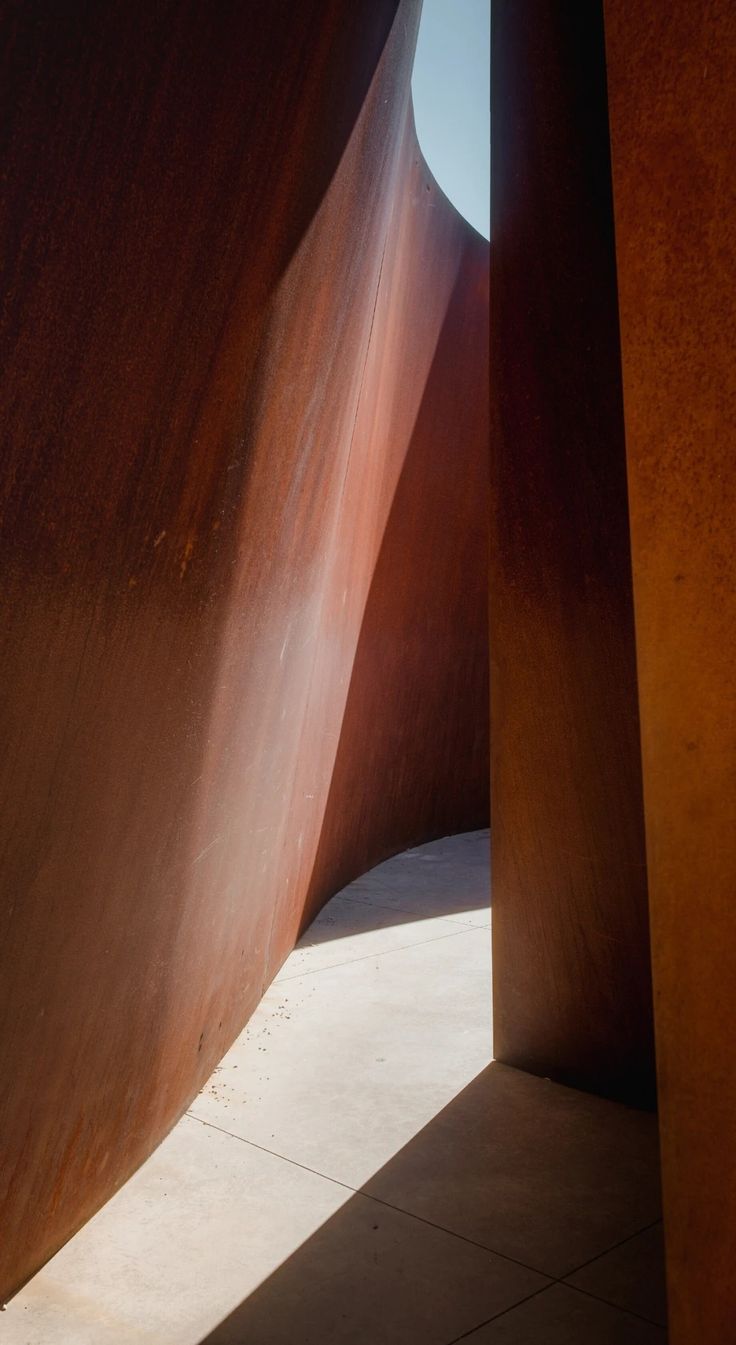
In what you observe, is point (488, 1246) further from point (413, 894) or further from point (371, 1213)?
point (413, 894)

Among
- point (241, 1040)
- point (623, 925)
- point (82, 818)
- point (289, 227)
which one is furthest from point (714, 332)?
point (241, 1040)

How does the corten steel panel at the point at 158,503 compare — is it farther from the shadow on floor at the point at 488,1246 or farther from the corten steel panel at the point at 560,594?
the shadow on floor at the point at 488,1246

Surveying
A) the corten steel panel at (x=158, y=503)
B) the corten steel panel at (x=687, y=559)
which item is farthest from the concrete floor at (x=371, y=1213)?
the corten steel panel at (x=687, y=559)

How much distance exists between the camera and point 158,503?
2963 millimetres

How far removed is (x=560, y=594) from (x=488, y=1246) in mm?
2527

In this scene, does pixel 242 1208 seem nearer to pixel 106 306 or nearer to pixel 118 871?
pixel 118 871

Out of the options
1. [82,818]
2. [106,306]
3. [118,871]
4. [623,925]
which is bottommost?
[623,925]

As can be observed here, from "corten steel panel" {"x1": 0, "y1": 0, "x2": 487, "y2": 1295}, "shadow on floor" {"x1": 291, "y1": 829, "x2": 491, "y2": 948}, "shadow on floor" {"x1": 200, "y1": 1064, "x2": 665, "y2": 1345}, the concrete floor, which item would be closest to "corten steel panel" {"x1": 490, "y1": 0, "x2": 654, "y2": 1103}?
the concrete floor

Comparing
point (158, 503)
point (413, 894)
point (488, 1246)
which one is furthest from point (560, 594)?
point (413, 894)

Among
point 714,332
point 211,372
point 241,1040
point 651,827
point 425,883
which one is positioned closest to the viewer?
point 714,332

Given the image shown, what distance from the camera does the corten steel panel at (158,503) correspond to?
2.29 m

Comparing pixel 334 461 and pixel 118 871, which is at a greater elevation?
pixel 334 461

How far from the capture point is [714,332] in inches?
85.4

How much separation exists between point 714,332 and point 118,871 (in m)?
2.32
